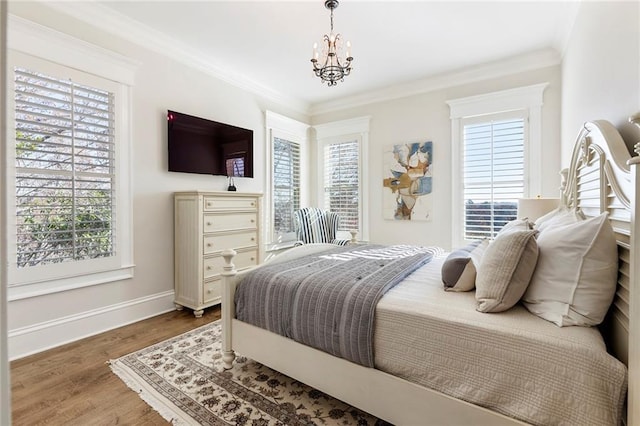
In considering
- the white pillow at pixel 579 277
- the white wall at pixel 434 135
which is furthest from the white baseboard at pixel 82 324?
the white pillow at pixel 579 277

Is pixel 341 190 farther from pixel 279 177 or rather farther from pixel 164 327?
pixel 164 327

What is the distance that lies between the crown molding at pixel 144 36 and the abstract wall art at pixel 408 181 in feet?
7.34

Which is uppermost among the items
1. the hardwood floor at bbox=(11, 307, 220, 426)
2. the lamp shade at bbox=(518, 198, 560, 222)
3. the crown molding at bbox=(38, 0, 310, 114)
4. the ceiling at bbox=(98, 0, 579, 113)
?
the ceiling at bbox=(98, 0, 579, 113)

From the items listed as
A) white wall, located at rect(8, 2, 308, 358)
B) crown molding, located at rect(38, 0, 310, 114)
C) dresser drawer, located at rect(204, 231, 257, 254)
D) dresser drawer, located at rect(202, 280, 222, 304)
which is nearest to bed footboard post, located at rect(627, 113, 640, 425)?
dresser drawer, located at rect(202, 280, 222, 304)

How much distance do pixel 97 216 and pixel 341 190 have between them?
3.25 meters

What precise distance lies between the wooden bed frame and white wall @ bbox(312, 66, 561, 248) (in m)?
1.56

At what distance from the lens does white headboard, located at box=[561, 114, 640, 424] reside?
879 millimetres

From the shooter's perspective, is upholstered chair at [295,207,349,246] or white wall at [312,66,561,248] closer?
white wall at [312,66,561,248]

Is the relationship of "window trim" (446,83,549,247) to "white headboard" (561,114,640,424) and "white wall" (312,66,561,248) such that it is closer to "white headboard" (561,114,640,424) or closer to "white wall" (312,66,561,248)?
"white wall" (312,66,561,248)

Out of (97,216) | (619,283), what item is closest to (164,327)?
(97,216)

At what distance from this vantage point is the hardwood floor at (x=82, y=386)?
1601 mm

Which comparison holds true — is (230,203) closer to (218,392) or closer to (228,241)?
(228,241)

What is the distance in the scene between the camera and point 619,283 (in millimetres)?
1132

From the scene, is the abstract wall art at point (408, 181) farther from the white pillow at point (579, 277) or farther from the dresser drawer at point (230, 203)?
the white pillow at point (579, 277)
